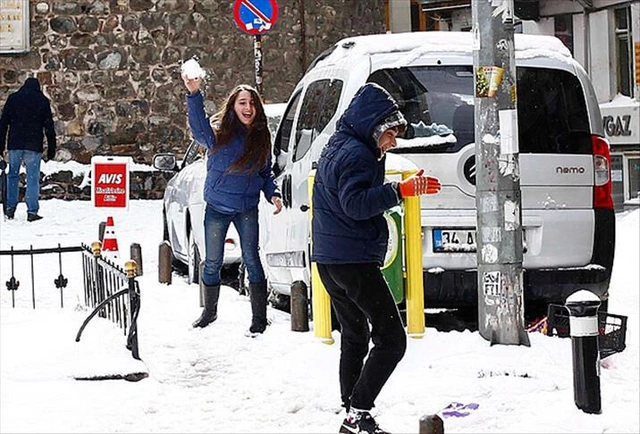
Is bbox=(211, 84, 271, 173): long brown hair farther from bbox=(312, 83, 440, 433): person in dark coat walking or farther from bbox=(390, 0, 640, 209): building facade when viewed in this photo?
bbox=(390, 0, 640, 209): building facade

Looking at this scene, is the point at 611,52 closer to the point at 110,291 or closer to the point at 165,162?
the point at 165,162

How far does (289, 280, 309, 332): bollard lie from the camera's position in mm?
8406

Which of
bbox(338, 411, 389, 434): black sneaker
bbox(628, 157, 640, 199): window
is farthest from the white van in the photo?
bbox(628, 157, 640, 199): window

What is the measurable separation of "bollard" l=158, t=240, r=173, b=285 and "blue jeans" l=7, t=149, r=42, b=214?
16.9ft

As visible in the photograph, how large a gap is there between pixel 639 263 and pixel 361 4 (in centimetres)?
899

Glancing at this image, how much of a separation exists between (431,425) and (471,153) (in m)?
2.88

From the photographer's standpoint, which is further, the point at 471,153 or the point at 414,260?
the point at 471,153

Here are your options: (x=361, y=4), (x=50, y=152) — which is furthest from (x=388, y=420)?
(x=361, y=4)

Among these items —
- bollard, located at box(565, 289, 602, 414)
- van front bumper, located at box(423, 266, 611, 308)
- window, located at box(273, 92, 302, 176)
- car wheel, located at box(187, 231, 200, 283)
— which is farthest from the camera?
car wheel, located at box(187, 231, 200, 283)

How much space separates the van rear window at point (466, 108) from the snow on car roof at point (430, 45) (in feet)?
0.38

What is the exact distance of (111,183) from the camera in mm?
12141

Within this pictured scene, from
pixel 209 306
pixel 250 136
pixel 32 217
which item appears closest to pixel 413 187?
pixel 250 136

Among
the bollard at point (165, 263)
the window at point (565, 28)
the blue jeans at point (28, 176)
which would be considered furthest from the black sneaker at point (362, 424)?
the window at point (565, 28)

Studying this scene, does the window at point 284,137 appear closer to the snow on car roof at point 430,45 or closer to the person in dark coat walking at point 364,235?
the snow on car roof at point 430,45
